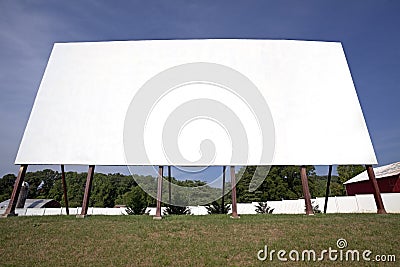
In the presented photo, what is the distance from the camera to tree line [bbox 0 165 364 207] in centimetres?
3656

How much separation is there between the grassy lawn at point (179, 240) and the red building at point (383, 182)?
16992 millimetres

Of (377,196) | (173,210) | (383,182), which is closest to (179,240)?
(377,196)

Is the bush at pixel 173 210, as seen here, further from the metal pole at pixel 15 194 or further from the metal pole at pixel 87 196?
the metal pole at pixel 15 194

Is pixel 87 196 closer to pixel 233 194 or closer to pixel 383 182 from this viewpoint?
pixel 233 194

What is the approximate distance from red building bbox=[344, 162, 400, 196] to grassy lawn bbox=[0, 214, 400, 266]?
17.0 metres

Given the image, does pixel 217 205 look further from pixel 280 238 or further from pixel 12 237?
pixel 12 237

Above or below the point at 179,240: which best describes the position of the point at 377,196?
above

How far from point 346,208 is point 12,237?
67.0ft

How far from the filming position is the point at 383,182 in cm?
2556

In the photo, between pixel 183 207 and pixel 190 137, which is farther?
pixel 183 207

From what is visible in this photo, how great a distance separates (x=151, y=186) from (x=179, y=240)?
26405 millimetres

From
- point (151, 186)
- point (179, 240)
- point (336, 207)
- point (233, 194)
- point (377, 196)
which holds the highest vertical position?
point (151, 186)

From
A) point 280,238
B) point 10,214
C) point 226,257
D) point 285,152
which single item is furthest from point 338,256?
point 10,214

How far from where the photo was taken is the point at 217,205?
18703mm
